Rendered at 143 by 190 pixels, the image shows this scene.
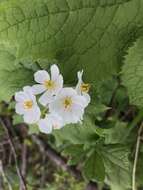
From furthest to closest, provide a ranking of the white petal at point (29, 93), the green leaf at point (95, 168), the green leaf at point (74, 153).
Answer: the green leaf at point (74, 153), the green leaf at point (95, 168), the white petal at point (29, 93)

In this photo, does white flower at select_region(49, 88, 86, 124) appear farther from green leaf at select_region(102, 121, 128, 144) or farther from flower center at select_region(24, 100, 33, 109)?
green leaf at select_region(102, 121, 128, 144)

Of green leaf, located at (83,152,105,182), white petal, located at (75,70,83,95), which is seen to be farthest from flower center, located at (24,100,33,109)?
green leaf, located at (83,152,105,182)

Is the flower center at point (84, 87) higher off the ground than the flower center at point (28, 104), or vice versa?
the flower center at point (84, 87)

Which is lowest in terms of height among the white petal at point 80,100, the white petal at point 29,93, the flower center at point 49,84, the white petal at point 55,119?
the white petal at point 55,119

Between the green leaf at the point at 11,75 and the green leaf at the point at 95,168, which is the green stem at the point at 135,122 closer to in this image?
the green leaf at the point at 95,168

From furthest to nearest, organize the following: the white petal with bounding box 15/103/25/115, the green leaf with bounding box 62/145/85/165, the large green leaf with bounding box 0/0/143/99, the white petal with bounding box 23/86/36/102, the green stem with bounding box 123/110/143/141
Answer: the green stem with bounding box 123/110/143/141 < the green leaf with bounding box 62/145/85/165 < the white petal with bounding box 15/103/25/115 < the white petal with bounding box 23/86/36/102 < the large green leaf with bounding box 0/0/143/99

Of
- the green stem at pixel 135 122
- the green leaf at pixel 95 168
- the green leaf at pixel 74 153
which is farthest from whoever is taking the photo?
the green stem at pixel 135 122

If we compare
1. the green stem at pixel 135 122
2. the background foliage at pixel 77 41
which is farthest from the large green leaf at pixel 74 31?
the green stem at pixel 135 122
